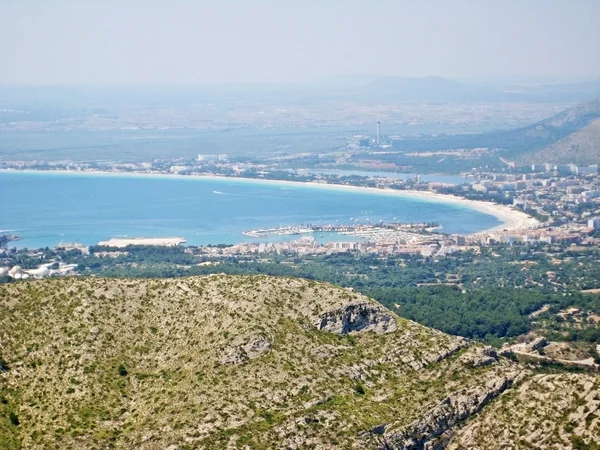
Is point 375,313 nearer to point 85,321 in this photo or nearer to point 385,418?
point 385,418

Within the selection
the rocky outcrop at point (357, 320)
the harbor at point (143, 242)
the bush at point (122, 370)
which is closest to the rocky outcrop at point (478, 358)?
the rocky outcrop at point (357, 320)

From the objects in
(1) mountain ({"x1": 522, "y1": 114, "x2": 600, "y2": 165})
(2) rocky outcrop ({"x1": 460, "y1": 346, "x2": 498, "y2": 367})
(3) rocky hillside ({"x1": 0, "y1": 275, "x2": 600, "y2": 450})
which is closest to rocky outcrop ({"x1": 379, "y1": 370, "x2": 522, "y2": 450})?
(3) rocky hillside ({"x1": 0, "y1": 275, "x2": 600, "y2": 450})

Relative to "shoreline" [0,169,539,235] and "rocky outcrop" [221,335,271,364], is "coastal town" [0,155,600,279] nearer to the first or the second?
"shoreline" [0,169,539,235]

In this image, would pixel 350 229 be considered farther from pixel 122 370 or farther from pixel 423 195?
pixel 122 370

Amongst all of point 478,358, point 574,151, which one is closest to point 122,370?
point 478,358

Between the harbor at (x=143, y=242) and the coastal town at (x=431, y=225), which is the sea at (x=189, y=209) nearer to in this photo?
the harbor at (x=143, y=242)
